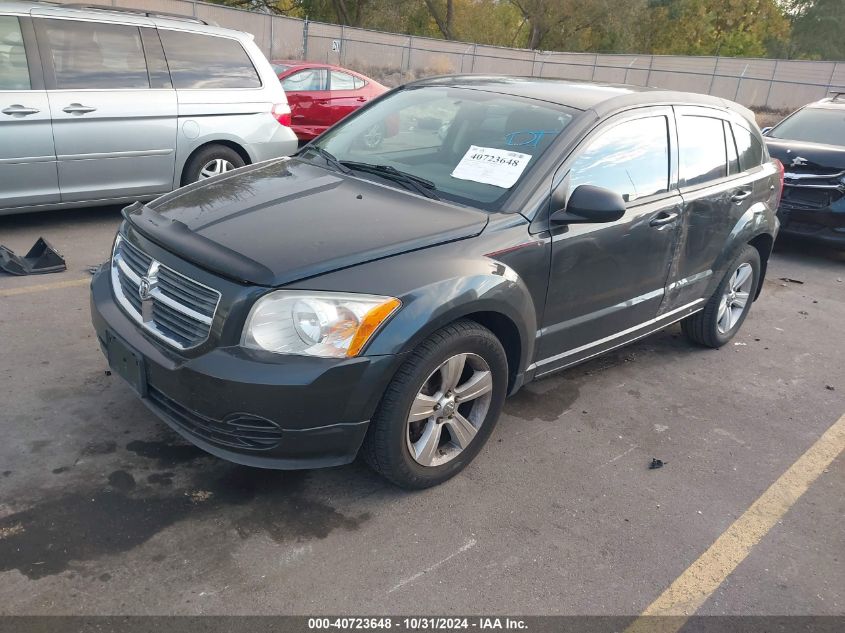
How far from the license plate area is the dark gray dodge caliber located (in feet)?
0.05

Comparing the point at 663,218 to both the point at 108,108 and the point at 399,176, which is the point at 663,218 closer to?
the point at 399,176

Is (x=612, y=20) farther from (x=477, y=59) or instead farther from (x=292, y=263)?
(x=292, y=263)

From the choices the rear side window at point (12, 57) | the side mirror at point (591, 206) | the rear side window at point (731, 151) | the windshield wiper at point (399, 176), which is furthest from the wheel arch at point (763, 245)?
the rear side window at point (12, 57)

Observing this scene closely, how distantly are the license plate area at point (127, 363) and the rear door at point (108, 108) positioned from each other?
3.46 meters

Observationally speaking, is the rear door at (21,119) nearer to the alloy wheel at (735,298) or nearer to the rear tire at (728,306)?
the rear tire at (728,306)

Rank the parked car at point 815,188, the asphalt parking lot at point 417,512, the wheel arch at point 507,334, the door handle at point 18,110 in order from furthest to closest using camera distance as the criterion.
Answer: the parked car at point 815,188 < the door handle at point 18,110 < the wheel arch at point 507,334 < the asphalt parking lot at point 417,512

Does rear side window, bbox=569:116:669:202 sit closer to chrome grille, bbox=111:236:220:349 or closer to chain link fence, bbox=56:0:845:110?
chrome grille, bbox=111:236:220:349

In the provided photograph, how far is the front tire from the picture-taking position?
2844 mm

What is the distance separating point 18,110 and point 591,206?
15.3ft

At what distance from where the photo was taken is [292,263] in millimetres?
2725

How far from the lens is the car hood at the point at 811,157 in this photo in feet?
25.6

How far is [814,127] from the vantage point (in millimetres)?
8852

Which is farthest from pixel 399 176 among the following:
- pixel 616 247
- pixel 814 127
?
pixel 814 127

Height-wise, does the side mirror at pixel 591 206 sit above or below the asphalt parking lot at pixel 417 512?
above
